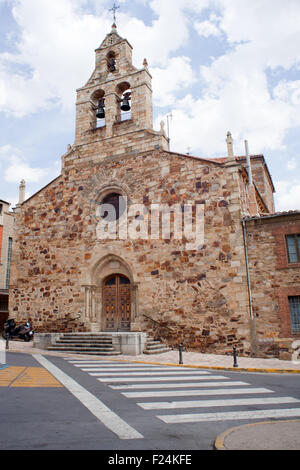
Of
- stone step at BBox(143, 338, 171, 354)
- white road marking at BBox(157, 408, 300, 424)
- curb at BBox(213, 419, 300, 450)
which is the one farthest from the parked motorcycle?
curb at BBox(213, 419, 300, 450)

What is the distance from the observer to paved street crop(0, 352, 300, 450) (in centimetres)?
405

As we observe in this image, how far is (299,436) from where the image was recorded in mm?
4051

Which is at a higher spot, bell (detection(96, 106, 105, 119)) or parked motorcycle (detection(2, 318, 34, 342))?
bell (detection(96, 106, 105, 119))

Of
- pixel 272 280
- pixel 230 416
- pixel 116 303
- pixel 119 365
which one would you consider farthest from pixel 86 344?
pixel 230 416

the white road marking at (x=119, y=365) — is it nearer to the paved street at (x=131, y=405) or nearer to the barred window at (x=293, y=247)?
the paved street at (x=131, y=405)

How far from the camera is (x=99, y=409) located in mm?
5453

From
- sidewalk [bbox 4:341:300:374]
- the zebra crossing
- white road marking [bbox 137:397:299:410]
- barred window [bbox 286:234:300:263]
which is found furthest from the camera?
barred window [bbox 286:234:300:263]

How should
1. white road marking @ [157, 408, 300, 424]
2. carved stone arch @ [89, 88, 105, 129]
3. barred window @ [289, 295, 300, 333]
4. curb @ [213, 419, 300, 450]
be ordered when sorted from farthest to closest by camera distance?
carved stone arch @ [89, 88, 105, 129] < barred window @ [289, 295, 300, 333] < white road marking @ [157, 408, 300, 424] < curb @ [213, 419, 300, 450]

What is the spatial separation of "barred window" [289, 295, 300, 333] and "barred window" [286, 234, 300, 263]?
1.30m

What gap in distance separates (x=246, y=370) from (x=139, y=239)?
23.2ft

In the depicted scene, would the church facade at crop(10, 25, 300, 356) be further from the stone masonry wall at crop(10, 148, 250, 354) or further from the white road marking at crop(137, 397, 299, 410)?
the white road marking at crop(137, 397, 299, 410)

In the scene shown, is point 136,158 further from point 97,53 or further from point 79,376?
point 79,376

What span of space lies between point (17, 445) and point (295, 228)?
37.3ft
